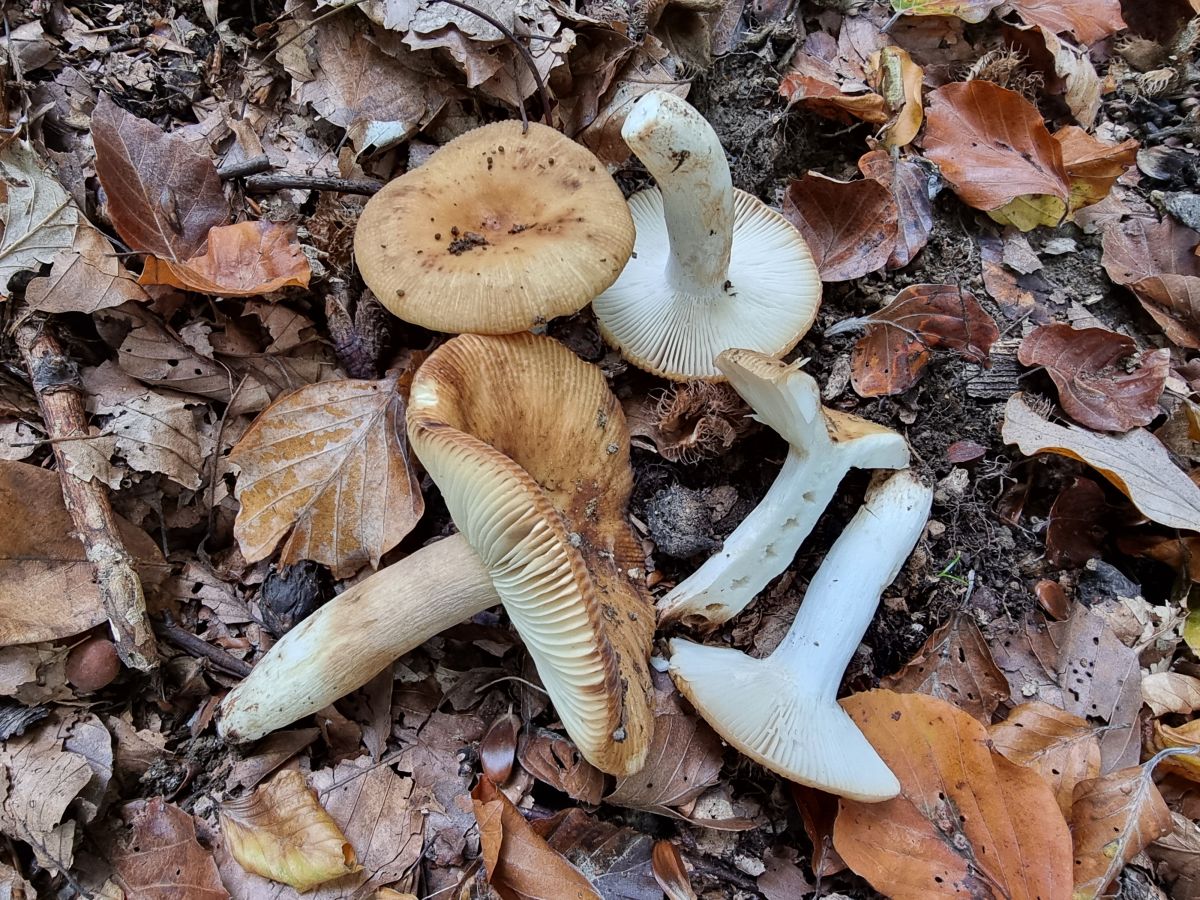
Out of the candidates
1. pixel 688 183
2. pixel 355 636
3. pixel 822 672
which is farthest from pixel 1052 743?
pixel 355 636

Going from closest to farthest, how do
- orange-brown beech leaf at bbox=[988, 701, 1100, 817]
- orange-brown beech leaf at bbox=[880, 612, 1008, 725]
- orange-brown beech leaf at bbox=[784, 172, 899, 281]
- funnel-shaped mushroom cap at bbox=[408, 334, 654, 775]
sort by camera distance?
funnel-shaped mushroom cap at bbox=[408, 334, 654, 775] < orange-brown beech leaf at bbox=[988, 701, 1100, 817] < orange-brown beech leaf at bbox=[880, 612, 1008, 725] < orange-brown beech leaf at bbox=[784, 172, 899, 281]

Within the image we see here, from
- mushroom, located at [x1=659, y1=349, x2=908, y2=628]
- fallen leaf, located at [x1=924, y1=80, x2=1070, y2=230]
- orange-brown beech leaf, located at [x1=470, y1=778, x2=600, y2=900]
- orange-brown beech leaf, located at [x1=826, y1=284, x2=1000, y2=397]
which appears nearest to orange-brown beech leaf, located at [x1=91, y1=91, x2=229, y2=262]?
mushroom, located at [x1=659, y1=349, x2=908, y2=628]

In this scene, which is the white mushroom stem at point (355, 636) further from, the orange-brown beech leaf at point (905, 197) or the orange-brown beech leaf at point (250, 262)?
the orange-brown beech leaf at point (905, 197)

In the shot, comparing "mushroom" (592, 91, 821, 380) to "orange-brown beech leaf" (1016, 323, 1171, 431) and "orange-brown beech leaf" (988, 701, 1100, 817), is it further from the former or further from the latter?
"orange-brown beech leaf" (988, 701, 1100, 817)

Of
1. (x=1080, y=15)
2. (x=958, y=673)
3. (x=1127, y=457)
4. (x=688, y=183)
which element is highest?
(x=1080, y=15)

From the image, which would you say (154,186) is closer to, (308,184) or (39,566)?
(308,184)

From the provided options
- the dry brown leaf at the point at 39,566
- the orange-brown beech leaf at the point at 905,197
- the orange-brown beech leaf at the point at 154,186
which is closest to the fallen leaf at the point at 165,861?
the dry brown leaf at the point at 39,566

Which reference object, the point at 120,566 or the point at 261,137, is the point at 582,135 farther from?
the point at 120,566
